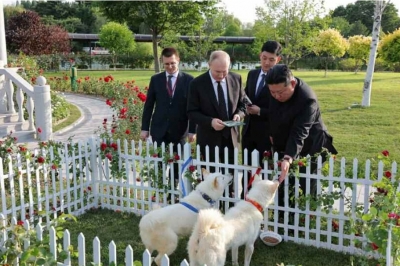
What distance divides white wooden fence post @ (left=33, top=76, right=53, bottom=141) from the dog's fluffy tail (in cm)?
702

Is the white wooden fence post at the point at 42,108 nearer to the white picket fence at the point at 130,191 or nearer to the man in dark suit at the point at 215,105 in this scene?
the white picket fence at the point at 130,191

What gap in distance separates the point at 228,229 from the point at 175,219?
607mm

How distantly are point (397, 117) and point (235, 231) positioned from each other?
10086mm

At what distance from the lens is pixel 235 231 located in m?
3.54

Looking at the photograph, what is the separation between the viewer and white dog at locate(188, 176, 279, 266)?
10.6 ft

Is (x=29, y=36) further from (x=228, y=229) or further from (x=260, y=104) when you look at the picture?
(x=228, y=229)

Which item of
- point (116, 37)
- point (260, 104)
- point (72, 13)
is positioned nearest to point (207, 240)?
point (260, 104)

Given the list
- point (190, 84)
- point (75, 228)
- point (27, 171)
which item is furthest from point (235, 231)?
point (27, 171)

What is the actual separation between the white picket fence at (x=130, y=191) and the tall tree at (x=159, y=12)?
1569cm

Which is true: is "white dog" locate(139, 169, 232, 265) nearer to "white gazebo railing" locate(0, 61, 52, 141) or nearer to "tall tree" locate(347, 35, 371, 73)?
"white gazebo railing" locate(0, 61, 52, 141)

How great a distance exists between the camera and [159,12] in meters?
20.0

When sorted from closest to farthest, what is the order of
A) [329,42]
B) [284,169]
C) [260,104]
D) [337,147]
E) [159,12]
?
1. [284,169]
2. [260,104]
3. [337,147]
4. [159,12]
5. [329,42]

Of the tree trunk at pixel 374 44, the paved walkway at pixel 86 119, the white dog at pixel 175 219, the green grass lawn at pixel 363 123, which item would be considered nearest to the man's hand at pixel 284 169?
the white dog at pixel 175 219

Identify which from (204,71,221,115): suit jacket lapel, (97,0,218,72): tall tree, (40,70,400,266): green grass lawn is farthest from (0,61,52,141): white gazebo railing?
(97,0,218,72): tall tree
